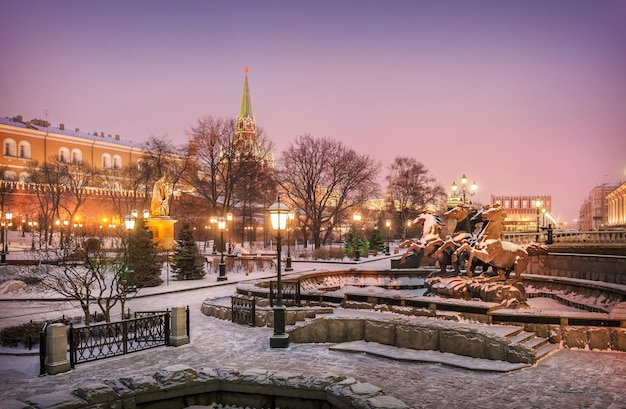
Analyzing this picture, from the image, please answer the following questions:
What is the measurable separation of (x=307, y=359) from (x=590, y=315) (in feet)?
24.9

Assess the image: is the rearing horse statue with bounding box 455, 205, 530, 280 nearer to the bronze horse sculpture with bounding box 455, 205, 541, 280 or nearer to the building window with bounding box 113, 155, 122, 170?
the bronze horse sculpture with bounding box 455, 205, 541, 280

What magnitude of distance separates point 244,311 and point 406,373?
6185 mm

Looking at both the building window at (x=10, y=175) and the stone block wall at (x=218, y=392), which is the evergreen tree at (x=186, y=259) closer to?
the stone block wall at (x=218, y=392)

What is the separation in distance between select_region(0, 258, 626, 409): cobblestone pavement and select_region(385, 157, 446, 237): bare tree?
2481 inches

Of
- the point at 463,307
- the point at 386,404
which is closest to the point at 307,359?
the point at 386,404

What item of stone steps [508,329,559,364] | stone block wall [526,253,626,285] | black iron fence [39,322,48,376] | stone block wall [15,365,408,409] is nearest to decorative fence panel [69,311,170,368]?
black iron fence [39,322,48,376]

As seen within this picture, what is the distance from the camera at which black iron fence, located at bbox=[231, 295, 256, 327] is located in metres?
14.6

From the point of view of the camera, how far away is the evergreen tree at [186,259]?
2848 centimetres

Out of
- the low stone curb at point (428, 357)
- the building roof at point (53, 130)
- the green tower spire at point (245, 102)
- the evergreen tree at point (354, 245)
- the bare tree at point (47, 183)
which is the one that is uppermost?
the green tower spire at point (245, 102)

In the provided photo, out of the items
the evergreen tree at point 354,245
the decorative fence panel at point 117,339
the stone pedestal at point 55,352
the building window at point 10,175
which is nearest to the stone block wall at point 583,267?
the decorative fence panel at point 117,339

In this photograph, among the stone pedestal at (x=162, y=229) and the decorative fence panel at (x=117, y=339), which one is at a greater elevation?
the stone pedestal at (x=162, y=229)

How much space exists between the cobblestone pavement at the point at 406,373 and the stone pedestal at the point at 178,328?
1.30ft

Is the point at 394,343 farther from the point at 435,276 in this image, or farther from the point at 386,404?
the point at 435,276

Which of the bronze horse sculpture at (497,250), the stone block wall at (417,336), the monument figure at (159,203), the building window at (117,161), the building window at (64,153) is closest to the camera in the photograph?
the stone block wall at (417,336)
